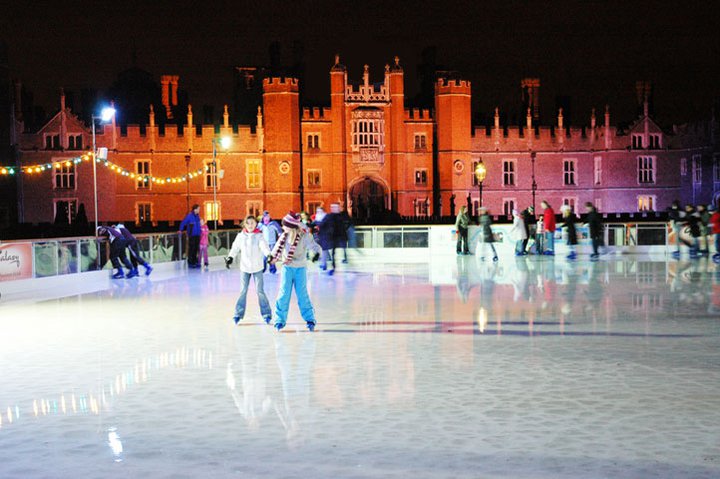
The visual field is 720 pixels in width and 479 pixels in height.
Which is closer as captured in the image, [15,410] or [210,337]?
[15,410]

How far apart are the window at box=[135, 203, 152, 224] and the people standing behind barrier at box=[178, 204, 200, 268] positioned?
96.3ft

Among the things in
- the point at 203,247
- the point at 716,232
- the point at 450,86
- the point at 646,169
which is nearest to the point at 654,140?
the point at 646,169

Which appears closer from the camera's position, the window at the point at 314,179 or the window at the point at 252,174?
the window at the point at 252,174

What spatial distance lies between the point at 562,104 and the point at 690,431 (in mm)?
56096

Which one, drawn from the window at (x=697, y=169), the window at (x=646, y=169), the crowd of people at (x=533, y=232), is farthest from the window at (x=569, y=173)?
the crowd of people at (x=533, y=232)

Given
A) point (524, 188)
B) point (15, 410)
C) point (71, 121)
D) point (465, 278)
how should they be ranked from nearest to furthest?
point (15, 410)
point (465, 278)
point (71, 121)
point (524, 188)

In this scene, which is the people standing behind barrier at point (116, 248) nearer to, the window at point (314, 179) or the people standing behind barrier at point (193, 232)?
the people standing behind barrier at point (193, 232)

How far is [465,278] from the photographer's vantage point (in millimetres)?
19062

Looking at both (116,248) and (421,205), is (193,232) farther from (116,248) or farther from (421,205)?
(421,205)

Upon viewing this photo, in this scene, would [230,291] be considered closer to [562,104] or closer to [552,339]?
[552,339]

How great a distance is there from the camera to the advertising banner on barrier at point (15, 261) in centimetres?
1666

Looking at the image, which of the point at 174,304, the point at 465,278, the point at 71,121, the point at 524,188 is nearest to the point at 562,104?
the point at 524,188

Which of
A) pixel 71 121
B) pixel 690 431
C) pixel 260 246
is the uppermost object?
pixel 71 121

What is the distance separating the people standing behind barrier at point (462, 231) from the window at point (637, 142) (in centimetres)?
2977
